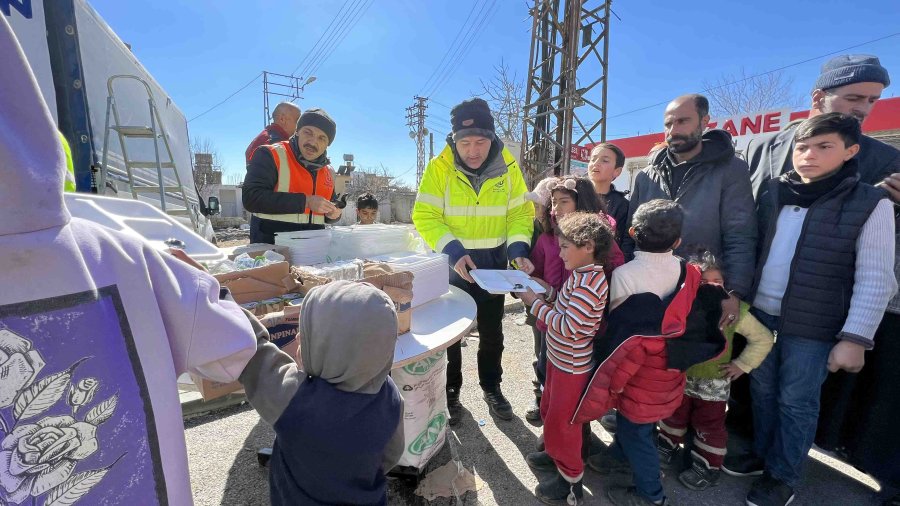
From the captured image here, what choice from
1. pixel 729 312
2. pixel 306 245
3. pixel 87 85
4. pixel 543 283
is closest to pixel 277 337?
pixel 306 245

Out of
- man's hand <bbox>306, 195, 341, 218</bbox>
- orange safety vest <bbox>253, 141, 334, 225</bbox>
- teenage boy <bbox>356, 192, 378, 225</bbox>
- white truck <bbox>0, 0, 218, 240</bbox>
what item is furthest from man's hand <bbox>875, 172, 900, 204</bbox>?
white truck <bbox>0, 0, 218, 240</bbox>

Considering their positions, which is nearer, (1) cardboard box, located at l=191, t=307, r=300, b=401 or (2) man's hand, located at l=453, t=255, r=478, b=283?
(1) cardboard box, located at l=191, t=307, r=300, b=401

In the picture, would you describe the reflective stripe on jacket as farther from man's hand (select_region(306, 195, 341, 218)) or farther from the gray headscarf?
the gray headscarf

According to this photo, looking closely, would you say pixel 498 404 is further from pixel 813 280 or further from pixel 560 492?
pixel 813 280

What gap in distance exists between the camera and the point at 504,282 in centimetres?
191

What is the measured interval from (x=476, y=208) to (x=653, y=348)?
1.28 meters

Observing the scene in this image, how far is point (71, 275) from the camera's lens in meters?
0.67

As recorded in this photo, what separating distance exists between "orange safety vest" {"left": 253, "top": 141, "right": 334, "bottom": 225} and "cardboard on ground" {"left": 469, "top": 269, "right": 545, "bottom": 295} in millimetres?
1259

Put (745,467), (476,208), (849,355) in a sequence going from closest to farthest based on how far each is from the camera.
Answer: (849,355), (745,467), (476,208)

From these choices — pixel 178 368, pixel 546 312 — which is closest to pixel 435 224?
pixel 546 312

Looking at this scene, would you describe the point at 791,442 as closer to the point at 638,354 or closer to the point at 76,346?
the point at 638,354

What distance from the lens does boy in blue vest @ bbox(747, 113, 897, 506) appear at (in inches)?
67.5

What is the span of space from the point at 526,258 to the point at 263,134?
3.04 meters

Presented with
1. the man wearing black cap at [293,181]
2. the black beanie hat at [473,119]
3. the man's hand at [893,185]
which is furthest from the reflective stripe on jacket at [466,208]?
the man's hand at [893,185]
